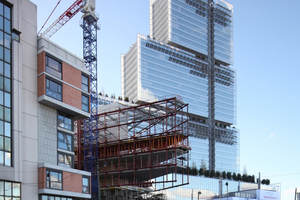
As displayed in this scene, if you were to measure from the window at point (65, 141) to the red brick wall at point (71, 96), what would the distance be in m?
4.43

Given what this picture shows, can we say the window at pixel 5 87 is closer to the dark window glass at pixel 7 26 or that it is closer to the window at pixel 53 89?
the dark window glass at pixel 7 26

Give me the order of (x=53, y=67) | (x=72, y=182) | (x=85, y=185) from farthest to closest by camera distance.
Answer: (x=85, y=185) → (x=53, y=67) → (x=72, y=182)

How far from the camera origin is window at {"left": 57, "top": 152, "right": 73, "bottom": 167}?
5447cm

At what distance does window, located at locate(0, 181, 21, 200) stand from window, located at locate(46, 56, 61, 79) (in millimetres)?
15715

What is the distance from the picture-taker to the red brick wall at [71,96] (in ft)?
184

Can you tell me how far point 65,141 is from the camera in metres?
56.2

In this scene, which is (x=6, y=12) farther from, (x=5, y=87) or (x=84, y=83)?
(x=84, y=83)

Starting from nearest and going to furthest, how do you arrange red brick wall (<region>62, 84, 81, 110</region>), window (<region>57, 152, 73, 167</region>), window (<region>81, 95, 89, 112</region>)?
window (<region>57, 152, 73, 167</region>) → red brick wall (<region>62, 84, 81, 110</region>) → window (<region>81, 95, 89, 112</region>)

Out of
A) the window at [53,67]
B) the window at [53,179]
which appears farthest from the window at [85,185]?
the window at [53,67]

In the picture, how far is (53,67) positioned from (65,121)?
309 inches

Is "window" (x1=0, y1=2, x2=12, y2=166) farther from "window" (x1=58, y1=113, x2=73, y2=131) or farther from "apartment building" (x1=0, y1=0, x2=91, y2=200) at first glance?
"window" (x1=58, y1=113, x2=73, y2=131)

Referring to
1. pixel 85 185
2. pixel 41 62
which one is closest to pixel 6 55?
pixel 41 62

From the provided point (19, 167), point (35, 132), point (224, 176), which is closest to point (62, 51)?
point (35, 132)

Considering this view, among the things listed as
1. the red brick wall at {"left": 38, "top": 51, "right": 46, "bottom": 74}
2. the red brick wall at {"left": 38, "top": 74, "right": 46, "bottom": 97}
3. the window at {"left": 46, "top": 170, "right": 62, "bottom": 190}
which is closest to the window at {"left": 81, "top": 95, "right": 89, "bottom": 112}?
the red brick wall at {"left": 38, "top": 74, "right": 46, "bottom": 97}
